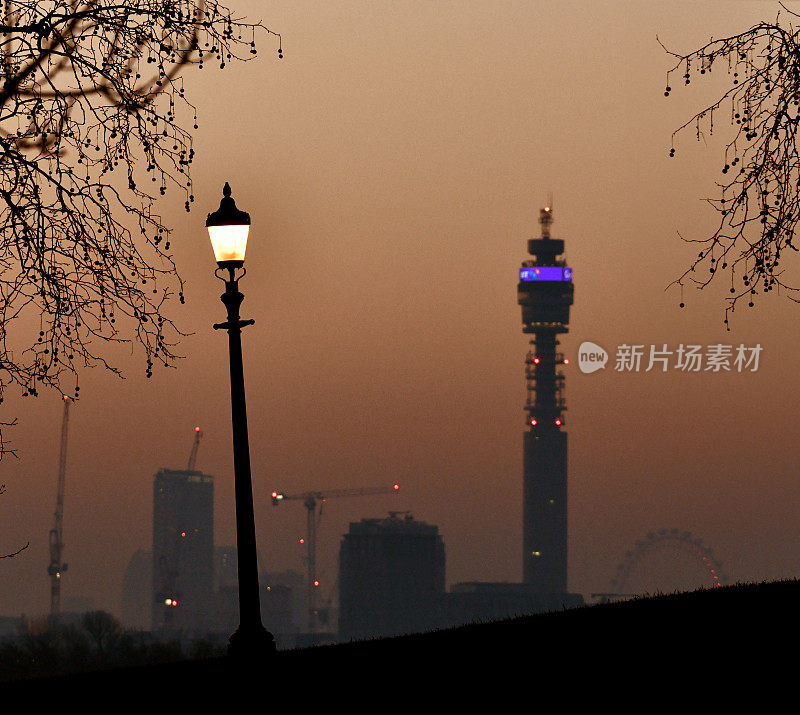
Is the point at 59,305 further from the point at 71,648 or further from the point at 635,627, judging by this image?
the point at 71,648

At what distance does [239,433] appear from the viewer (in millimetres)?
19797

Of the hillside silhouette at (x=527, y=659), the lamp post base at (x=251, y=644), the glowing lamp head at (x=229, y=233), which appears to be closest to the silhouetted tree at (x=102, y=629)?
the hillside silhouette at (x=527, y=659)

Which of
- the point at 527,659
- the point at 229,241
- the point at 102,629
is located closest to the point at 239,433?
the point at 229,241

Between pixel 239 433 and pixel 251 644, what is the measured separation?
9.23ft

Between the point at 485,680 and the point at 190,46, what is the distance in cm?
889

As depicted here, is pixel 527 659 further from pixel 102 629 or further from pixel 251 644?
pixel 102 629

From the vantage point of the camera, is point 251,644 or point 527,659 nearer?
point 527,659

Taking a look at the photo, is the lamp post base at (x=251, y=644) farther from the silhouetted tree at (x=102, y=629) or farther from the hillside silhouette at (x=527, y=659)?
the silhouetted tree at (x=102, y=629)

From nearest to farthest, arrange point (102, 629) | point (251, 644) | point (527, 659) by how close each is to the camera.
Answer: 1. point (527, 659)
2. point (251, 644)
3. point (102, 629)

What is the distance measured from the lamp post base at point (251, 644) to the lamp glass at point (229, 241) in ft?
16.5

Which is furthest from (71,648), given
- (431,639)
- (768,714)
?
(768,714)

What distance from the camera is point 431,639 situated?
22094mm

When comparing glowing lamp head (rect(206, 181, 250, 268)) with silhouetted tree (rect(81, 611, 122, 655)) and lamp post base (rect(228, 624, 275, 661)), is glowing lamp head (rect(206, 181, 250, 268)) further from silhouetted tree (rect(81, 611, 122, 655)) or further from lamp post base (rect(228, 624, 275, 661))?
silhouetted tree (rect(81, 611, 122, 655))

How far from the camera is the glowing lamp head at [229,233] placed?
19.9 m
